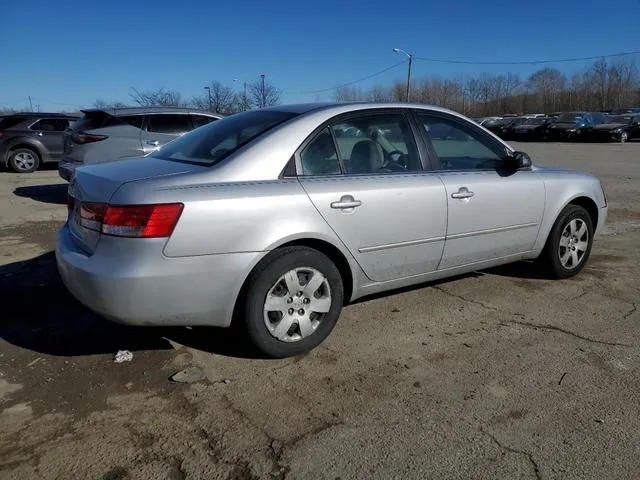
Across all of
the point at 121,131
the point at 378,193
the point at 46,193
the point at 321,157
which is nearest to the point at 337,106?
the point at 321,157

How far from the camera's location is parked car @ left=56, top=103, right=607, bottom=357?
297cm

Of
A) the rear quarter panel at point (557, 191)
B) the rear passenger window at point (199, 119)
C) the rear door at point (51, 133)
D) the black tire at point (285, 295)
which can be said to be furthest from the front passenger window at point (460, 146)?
the rear door at point (51, 133)

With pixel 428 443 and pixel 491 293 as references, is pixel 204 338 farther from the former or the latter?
pixel 491 293

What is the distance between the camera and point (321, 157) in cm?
357

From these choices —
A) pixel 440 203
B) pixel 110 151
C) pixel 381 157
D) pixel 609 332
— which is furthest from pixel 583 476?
pixel 110 151

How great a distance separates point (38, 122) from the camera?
1428 cm

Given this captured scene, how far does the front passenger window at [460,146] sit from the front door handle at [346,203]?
3.14 ft

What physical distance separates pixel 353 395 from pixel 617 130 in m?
32.2

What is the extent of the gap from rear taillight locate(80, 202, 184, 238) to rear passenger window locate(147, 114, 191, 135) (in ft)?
21.6

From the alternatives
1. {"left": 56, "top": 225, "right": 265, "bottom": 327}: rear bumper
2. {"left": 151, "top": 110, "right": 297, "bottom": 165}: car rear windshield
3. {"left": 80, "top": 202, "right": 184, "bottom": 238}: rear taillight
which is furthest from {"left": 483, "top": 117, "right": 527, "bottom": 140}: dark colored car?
{"left": 80, "top": 202, "right": 184, "bottom": 238}: rear taillight

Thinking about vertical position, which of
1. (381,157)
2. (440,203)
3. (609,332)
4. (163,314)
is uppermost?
(381,157)

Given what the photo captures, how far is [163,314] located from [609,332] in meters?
3.05

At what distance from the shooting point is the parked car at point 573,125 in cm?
3180

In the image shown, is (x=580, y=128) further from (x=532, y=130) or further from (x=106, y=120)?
(x=106, y=120)
